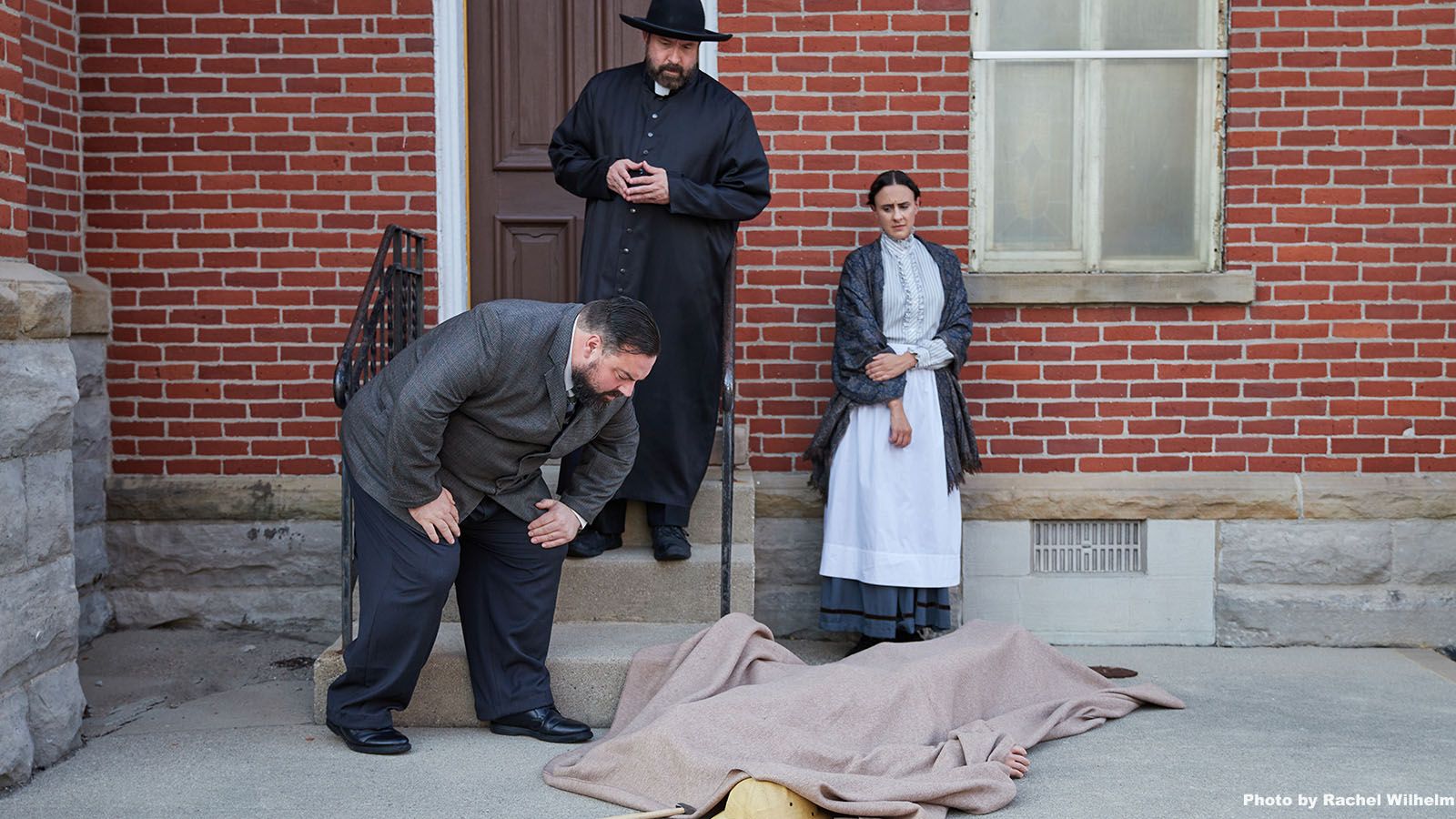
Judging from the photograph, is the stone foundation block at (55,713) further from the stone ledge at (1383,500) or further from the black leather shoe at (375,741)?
the stone ledge at (1383,500)

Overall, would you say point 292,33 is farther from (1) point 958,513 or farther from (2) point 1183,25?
(2) point 1183,25

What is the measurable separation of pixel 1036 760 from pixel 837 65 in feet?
9.94

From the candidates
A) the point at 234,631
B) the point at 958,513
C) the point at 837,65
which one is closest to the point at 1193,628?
the point at 958,513

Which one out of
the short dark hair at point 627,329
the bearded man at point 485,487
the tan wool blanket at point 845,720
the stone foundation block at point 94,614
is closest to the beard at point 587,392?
the bearded man at point 485,487

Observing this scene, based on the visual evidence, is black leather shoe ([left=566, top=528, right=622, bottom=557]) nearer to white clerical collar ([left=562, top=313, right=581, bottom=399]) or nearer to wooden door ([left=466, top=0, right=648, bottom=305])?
white clerical collar ([left=562, top=313, right=581, bottom=399])

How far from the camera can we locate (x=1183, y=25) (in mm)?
5957

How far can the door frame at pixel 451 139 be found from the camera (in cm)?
584

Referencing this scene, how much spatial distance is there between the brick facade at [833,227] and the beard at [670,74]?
2.31 feet

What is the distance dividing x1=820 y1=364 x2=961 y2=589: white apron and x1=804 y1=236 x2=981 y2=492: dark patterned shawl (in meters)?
0.05

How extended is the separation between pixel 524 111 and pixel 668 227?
1.28 metres

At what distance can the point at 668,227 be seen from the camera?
16.9 feet

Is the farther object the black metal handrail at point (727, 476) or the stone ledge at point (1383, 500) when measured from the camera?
the stone ledge at point (1383, 500)

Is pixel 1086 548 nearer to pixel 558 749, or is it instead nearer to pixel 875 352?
pixel 875 352

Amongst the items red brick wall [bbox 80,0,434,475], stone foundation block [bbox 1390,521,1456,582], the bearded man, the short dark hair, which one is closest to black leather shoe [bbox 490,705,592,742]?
the bearded man
